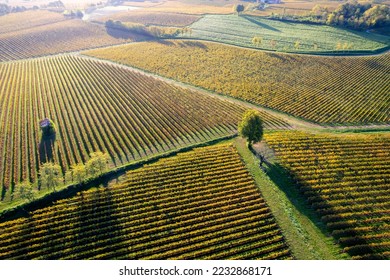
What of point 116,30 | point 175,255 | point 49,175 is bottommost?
point 175,255

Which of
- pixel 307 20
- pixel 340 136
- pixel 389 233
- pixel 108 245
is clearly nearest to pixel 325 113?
pixel 340 136

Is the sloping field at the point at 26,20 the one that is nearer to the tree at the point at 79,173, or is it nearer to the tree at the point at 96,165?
the tree at the point at 79,173

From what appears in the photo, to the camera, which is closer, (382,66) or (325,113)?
(325,113)

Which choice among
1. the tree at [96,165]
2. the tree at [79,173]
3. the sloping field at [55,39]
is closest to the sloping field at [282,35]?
the sloping field at [55,39]

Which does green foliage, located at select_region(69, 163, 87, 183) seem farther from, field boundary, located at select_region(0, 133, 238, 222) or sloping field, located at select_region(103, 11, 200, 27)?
sloping field, located at select_region(103, 11, 200, 27)

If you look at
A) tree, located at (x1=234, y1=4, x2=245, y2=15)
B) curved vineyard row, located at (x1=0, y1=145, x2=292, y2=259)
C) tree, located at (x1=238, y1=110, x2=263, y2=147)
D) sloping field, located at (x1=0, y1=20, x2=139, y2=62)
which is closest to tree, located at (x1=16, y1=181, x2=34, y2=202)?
curved vineyard row, located at (x1=0, y1=145, x2=292, y2=259)

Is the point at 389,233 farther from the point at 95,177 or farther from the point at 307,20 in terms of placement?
the point at 307,20

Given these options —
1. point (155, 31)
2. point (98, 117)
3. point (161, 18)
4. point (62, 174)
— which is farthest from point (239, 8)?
point (62, 174)
